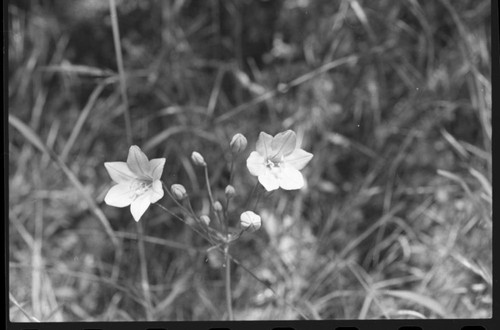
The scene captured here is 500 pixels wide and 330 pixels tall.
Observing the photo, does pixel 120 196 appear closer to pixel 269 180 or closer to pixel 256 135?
pixel 269 180

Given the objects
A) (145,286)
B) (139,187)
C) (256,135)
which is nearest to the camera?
(139,187)

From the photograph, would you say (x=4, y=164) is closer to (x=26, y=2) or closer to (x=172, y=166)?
(x=172, y=166)

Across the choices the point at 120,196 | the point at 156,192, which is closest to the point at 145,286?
the point at 120,196

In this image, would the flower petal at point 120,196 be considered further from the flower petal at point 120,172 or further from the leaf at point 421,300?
the leaf at point 421,300

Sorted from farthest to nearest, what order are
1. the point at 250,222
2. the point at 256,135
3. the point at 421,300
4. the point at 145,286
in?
the point at 256,135 → the point at 145,286 → the point at 421,300 → the point at 250,222

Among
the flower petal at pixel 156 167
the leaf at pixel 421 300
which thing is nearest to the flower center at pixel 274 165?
the flower petal at pixel 156 167

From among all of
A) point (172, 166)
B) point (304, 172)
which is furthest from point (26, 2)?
point (304, 172)
